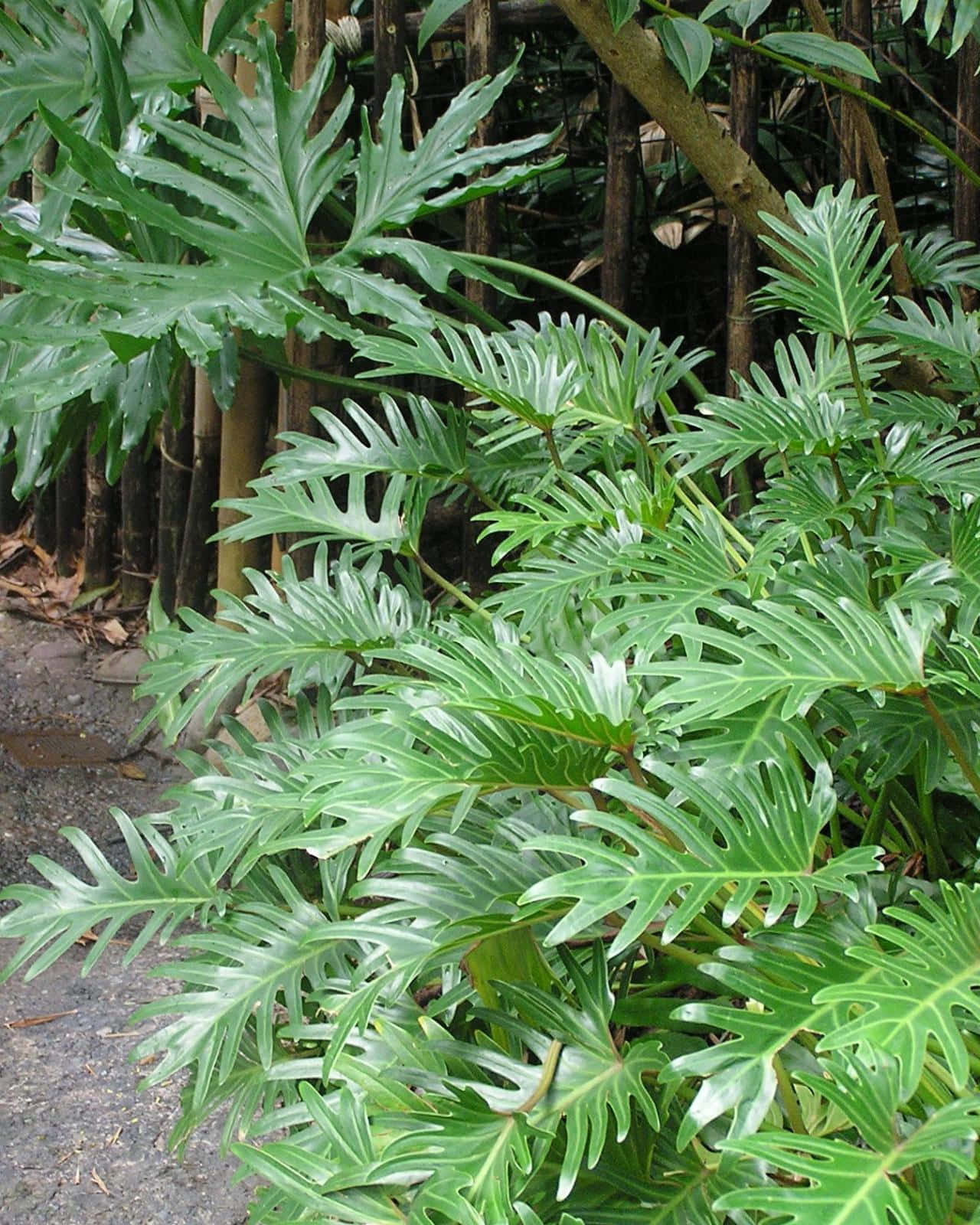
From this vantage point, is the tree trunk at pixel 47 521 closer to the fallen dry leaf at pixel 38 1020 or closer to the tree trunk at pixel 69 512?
the tree trunk at pixel 69 512

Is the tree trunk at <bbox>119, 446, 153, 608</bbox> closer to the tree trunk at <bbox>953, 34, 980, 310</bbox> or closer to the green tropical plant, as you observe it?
the green tropical plant

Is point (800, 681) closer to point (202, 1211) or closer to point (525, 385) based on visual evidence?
point (525, 385)

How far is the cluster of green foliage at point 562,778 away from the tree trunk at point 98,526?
1038 mm

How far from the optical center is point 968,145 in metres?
1.84

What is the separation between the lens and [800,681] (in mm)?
843

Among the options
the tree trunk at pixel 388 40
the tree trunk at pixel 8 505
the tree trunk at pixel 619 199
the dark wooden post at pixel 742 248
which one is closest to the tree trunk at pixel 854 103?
the dark wooden post at pixel 742 248

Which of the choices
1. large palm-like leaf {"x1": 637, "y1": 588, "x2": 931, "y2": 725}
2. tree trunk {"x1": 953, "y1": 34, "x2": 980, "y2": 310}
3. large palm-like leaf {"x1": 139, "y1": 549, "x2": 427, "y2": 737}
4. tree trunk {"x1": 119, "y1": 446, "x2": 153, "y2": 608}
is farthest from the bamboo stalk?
large palm-like leaf {"x1": 637, "y1": 588, "x2": 931, "y2": 725}

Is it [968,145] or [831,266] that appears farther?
[968,145]

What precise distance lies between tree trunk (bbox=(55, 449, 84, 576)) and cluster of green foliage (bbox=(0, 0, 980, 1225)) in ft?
3.78

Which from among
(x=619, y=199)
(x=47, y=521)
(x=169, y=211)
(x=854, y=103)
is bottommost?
(x=47, y=521)

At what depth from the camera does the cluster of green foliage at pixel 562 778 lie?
0.79 meters

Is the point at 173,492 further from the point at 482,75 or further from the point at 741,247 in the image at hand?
the point at 741,247

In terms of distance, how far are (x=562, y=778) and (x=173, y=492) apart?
1.88 metres

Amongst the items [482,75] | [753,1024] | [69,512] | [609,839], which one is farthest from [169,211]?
[69,512]
